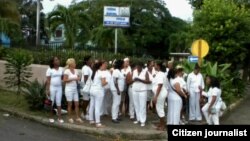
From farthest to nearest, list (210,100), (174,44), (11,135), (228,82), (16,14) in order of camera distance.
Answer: (174,44), (16,14), (228,82), (210,100), (11,135)

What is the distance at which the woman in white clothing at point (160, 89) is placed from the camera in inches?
515

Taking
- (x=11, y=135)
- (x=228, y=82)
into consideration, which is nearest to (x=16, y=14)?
(x=228, y=82)

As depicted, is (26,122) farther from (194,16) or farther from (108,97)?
(194,16)

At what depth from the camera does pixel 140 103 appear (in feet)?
45.1

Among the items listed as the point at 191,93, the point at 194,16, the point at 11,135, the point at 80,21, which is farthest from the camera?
the point at 80,21

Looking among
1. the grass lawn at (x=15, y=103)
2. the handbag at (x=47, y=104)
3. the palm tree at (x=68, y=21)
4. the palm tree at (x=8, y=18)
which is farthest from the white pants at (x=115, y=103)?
the palm tree at (x=68, y=21)

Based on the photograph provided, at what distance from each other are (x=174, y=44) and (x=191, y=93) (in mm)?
37937

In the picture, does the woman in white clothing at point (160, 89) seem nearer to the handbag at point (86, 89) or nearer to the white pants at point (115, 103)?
the white pants at point (115, 103)

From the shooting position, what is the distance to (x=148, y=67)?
47.1 feet

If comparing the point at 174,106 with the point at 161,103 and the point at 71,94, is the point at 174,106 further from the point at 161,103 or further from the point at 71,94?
the point at 71,94

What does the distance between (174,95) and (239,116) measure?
496 cm

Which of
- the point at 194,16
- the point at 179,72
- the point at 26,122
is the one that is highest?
the point at 194,16

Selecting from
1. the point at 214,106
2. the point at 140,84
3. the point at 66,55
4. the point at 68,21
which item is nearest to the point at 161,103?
the point at 140,84

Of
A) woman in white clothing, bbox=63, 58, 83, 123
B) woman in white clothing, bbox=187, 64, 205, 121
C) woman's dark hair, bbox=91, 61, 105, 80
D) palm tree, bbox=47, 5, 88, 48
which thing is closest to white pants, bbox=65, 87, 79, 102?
woman in white clothing, bbox=63, 58, 83, 123
